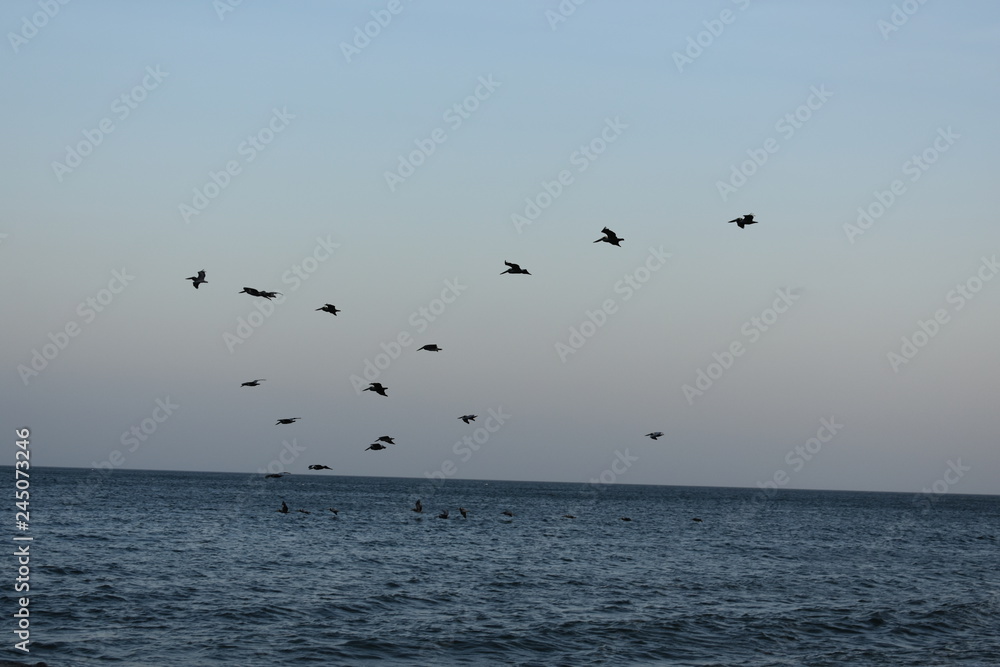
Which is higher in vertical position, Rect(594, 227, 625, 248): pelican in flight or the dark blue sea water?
Rect(594, 227, 625, 248): pelican in flight

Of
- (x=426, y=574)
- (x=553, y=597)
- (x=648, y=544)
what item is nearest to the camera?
(x=553, y=597)

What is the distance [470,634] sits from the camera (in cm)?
3238

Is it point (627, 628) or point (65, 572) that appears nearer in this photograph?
point (627, 628)

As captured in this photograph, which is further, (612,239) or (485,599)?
(485,599)

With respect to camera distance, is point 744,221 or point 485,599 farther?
point 485,599

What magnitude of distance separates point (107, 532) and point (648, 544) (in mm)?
34835

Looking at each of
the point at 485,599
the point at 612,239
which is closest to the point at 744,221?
the point at 612,239

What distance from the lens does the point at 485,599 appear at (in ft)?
130

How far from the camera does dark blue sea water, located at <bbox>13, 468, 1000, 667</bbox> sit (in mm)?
30031

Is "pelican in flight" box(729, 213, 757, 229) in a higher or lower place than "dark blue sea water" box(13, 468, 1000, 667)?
higher

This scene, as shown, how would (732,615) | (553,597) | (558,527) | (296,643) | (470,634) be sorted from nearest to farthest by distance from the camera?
(296,643) → (470,634) → (732,615) → (553,597) → (558,527)

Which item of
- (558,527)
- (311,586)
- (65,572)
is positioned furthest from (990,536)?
(65,572)

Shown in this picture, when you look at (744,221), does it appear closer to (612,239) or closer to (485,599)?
(612,239)

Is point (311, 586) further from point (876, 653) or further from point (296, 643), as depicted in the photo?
point (876, 653)
